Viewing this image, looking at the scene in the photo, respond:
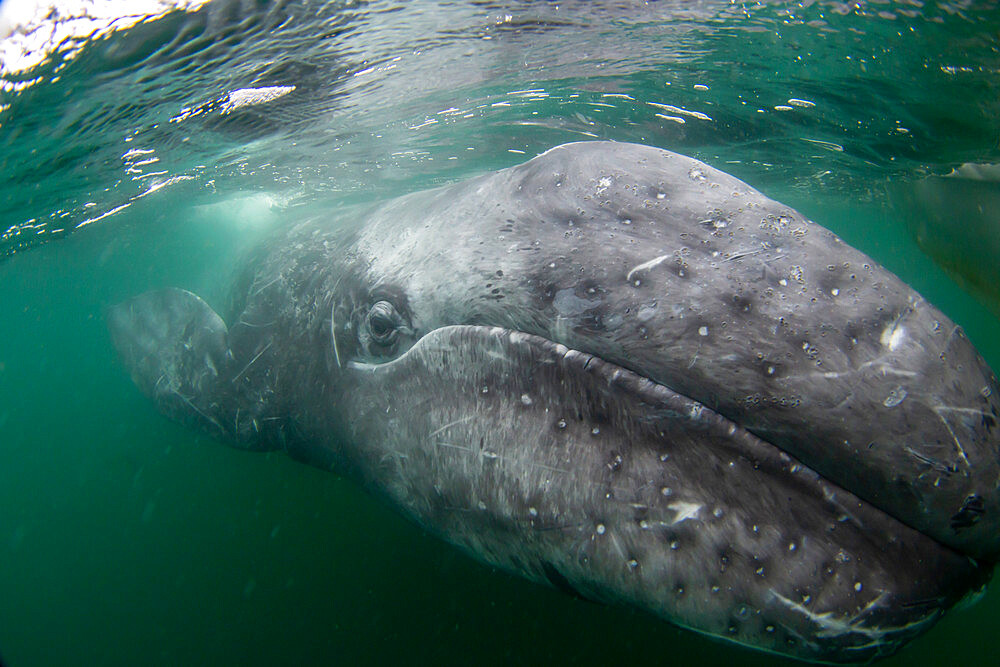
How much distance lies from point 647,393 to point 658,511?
577mm

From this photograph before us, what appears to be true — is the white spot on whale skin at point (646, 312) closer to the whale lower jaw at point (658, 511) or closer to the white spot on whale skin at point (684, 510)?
the whale lower jaw at point (658, 511)

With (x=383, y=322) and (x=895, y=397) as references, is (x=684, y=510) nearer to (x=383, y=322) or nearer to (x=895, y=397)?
(x=895, y=397)

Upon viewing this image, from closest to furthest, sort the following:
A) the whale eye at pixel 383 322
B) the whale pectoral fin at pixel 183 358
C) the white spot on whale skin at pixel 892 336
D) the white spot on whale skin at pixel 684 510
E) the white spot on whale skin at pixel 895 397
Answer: the white spot on whale skin at pixel 895 397, the white spot on whale skin at pixel 892 336, the white spot on whale skin at pixel 684 510, the whale eye at pixel 383 322, the whale pectoral fin at pixel 183 358

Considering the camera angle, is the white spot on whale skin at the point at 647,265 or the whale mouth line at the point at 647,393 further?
the white spot on whale skin at the point at 647,265

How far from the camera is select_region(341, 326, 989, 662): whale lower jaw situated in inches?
85.0

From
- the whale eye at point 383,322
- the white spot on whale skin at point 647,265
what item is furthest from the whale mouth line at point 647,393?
the whale eye at point 383,322

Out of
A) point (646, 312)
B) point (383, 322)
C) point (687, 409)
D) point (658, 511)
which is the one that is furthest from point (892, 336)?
point (383, 322)

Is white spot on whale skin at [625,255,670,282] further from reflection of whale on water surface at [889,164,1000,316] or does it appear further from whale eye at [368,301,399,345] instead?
reflection of whale on water surface at [889,164,1000,316]

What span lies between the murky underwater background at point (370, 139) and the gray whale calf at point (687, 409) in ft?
6.50

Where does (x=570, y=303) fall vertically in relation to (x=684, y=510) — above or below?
above

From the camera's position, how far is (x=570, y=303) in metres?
2.72

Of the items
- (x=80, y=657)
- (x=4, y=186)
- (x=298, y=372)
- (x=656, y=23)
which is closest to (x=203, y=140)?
(x=4, y=186)

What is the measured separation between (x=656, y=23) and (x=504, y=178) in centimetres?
615

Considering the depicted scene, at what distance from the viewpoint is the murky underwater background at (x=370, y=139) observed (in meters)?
6.87
